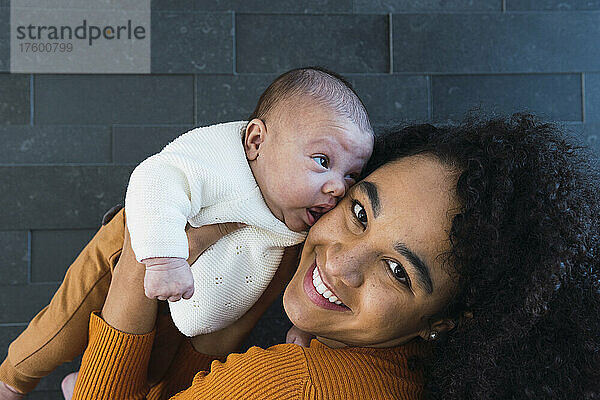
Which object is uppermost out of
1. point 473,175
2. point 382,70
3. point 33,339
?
point 382,70

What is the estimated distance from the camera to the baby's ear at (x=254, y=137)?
3.76 ft

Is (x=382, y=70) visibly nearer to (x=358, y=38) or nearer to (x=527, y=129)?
(x=358, y=38)

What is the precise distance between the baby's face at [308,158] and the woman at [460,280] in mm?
67

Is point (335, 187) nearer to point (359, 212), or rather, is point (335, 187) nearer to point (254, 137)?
point (359, 212)

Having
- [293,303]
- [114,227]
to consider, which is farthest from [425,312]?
[114,227]

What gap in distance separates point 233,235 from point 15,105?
959 mm

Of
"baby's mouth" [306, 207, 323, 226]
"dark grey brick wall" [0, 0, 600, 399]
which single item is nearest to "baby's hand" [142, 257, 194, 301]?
"baby's mouth" [306, 207, 323, 226]

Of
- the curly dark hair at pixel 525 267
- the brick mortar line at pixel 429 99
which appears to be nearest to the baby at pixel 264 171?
the curly dark hair at pixel 525 267

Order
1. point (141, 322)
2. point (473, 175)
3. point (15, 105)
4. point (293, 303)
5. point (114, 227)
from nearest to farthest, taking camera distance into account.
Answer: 1. point (473, 175)
2. point (293, 303)
3. point (141, 322)
4. point (114, 227)
5. point (15, 105)

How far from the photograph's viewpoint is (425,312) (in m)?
1.00

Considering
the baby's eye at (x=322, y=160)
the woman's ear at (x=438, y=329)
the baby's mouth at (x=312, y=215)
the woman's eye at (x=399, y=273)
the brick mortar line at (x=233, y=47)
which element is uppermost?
the brick mortar line at (x=233, y=47)

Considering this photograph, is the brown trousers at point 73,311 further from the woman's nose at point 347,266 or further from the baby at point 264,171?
the woman's nose at point 347,266

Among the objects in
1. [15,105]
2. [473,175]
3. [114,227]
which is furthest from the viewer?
[15,105]

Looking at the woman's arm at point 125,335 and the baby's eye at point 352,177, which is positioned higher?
the baby's eye at point 352,177
